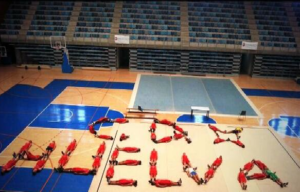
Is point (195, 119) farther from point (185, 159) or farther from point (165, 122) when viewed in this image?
point (185, 159)

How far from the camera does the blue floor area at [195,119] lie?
13773 mm

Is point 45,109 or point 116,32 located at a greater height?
point 116,32

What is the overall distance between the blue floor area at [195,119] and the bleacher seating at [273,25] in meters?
10.1

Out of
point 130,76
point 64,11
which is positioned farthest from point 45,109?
point 64,11

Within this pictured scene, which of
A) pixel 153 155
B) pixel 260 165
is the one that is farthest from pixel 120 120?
pixel 260 165

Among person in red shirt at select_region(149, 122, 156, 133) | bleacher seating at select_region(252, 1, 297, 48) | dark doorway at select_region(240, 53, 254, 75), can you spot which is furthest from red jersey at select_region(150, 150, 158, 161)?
bleacher seating at select_region(252, 1, 297, 48)

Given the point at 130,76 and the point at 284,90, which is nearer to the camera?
the point at 284,90

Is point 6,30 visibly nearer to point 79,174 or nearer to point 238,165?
point 79,174

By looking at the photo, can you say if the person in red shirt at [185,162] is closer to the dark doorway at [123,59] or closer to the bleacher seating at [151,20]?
the bleacher seating at [151,20]

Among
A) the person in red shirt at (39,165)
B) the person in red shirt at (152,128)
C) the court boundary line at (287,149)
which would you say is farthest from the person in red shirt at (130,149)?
the court boundary line at (287,149)

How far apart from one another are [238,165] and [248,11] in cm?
1656

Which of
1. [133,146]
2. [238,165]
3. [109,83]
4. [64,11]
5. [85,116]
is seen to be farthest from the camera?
[64,11]

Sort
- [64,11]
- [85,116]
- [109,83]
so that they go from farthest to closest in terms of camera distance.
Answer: [64,11] < [109,83] < [85,116]

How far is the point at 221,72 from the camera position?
21.2 m
